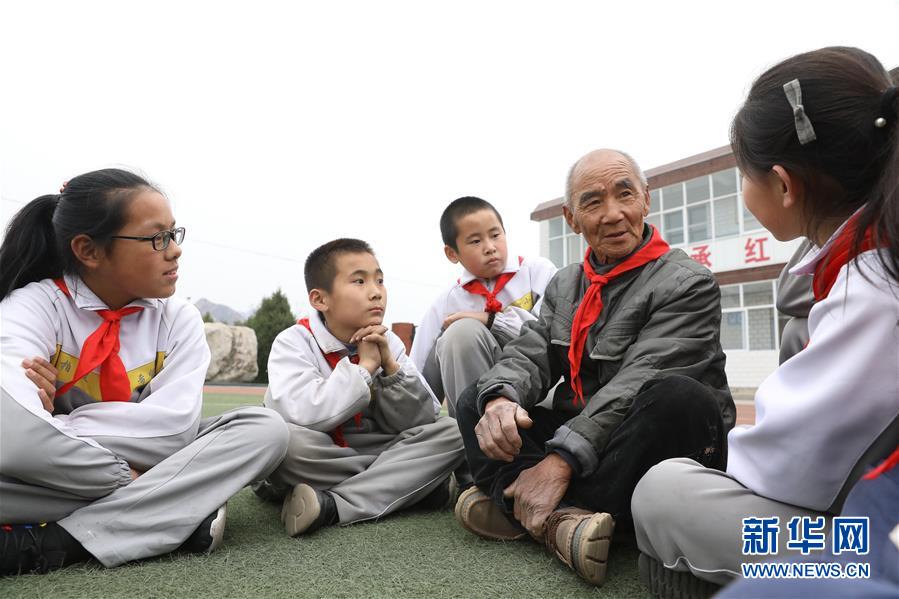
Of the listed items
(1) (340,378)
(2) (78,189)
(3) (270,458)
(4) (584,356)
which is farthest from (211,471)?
(4) (584,356)

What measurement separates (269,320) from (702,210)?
1362 cm

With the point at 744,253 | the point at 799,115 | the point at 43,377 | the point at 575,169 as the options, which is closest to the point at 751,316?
the point at 744,253

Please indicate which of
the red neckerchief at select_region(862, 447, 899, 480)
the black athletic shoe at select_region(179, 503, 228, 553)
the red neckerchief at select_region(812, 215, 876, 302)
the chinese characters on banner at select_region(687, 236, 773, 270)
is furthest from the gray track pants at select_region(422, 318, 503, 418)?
the chinese characters on banner at select_region(687, 236, 773, 270)

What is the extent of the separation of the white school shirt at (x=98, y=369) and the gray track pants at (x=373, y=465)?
1.45ft

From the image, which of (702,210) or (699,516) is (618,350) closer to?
(699,516)

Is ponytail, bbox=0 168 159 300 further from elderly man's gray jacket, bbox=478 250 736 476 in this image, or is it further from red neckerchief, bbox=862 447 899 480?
red neckerchief, bbox=862 447 899 480

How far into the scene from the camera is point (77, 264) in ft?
7.38

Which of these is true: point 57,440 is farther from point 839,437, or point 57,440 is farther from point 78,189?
point 839,437

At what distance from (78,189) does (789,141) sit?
2225 mm

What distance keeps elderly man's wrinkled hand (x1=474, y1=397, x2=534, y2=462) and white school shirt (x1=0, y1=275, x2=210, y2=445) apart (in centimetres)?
100

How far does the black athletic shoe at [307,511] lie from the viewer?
2.19m

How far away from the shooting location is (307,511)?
2.19 meters

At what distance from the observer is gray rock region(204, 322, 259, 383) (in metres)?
17.9

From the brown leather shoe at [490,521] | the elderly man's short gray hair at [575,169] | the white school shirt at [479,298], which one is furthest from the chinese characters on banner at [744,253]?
the brown leather shoe at [490,521]
